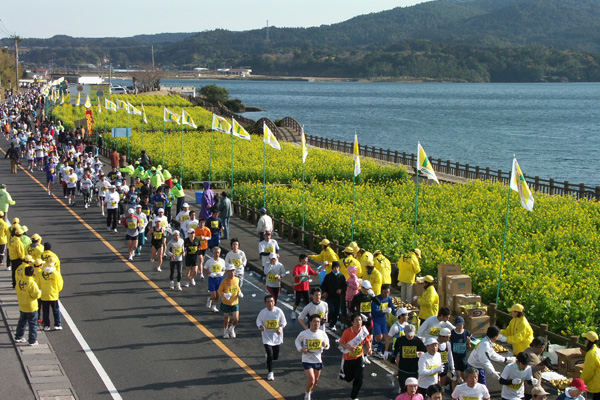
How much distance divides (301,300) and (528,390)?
7420 millimetres

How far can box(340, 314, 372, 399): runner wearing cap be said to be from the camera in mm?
12195

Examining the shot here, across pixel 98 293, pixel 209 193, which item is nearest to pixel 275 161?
pixel 209 193

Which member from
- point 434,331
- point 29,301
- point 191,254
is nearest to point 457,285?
point 434,331

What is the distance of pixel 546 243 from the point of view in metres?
23.6

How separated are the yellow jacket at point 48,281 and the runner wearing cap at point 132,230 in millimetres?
6175

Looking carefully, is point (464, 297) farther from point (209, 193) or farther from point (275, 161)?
point (275, 161)

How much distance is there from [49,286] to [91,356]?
2.21 meters

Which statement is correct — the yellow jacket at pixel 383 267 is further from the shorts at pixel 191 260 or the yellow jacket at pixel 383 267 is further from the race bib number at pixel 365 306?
the shorts at pixel 191 260

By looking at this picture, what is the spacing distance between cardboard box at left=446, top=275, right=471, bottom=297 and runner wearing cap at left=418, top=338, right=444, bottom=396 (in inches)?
201

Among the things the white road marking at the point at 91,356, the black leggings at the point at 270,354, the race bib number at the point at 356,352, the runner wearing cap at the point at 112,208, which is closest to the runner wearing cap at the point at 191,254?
the white road marking at the point at 91,356

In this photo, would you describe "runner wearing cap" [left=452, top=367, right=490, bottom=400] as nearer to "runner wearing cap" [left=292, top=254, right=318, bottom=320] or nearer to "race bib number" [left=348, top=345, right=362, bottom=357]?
"race bib number" [left=348, top=345, right=362, bottom=357]

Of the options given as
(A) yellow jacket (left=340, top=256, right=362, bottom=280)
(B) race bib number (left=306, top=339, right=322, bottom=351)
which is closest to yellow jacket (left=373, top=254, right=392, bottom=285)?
(A) yellow jacket (left=340, top=256, right=362, bottom=280)

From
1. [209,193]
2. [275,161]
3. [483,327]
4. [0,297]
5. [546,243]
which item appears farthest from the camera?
[275,161]

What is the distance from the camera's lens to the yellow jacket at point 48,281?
15664mm
